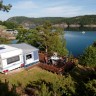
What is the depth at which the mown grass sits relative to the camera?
21.3m

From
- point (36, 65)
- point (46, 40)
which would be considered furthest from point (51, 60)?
point (46, 40)

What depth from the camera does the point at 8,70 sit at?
2273cm

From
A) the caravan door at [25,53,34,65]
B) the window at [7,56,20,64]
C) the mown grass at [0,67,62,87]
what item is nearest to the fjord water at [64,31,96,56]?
the caravan door at [25,53,34,65]

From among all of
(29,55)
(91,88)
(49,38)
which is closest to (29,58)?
(29,55)

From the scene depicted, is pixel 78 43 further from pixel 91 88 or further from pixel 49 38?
pixel 91 88

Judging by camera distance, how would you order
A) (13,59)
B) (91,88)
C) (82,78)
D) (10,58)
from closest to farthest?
(91,88) → (82,78) → (10,58) → (13,59)

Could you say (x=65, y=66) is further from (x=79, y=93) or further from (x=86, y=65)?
(x=79, y=93)

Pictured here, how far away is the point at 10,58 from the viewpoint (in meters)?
22.8

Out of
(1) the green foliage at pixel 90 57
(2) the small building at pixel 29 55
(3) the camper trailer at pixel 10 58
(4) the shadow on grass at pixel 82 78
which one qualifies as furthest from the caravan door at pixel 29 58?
(1) the green foliage at pixel 90 57

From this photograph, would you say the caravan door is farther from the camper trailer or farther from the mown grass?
the mown grass

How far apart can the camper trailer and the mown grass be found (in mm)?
819

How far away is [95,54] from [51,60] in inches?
223

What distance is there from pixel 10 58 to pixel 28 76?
2.72 m

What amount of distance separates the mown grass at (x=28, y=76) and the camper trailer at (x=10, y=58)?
82 centimetres
